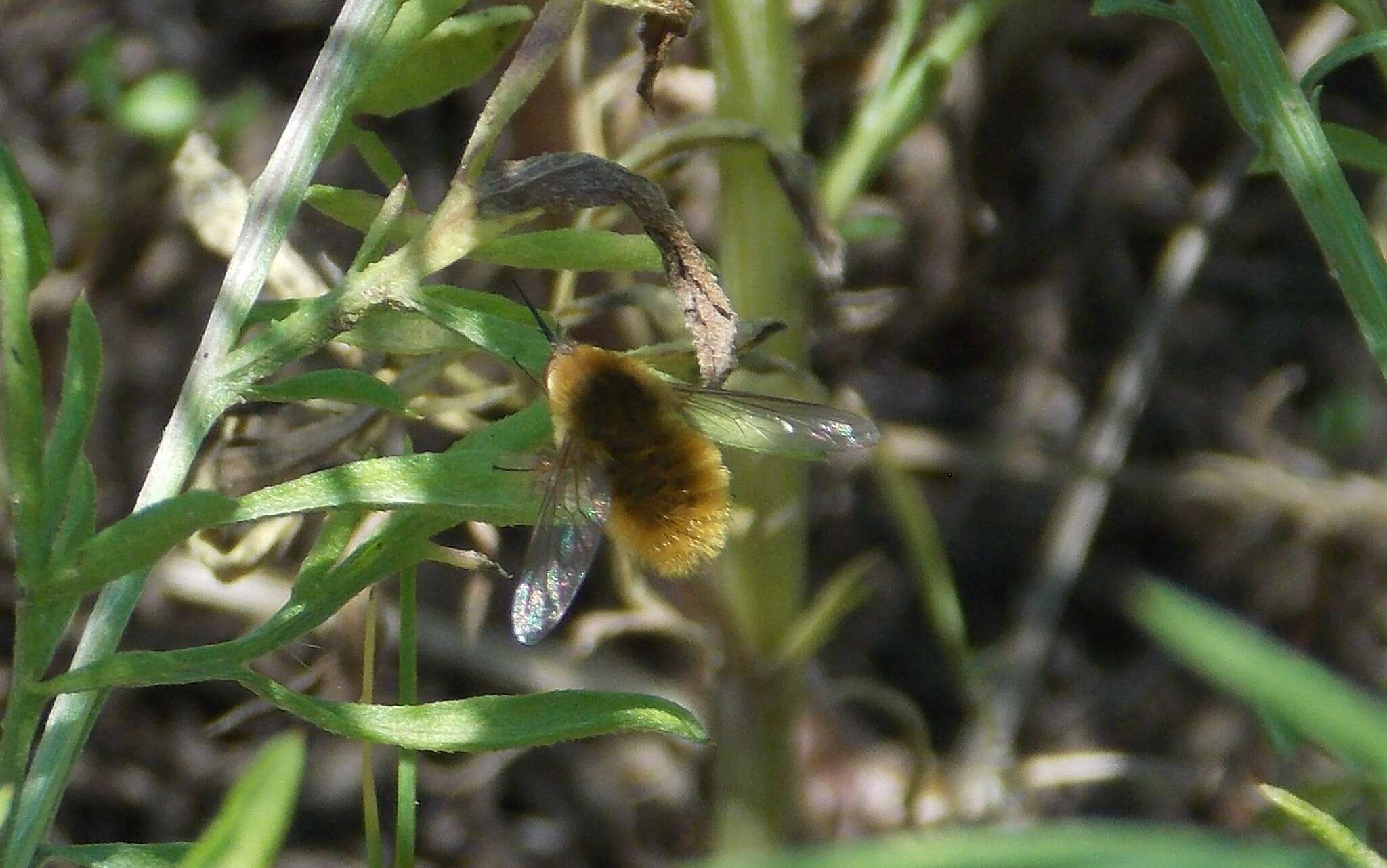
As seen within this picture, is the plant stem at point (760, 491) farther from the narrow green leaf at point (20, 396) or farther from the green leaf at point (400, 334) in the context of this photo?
the narrow green leaf at point (20, 396)

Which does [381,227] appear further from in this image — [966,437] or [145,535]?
[966,437]

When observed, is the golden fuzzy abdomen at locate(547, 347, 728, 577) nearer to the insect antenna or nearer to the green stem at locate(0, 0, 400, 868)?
the insect antenna

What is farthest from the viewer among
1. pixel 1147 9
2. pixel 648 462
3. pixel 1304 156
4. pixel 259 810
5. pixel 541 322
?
pixel 648 462

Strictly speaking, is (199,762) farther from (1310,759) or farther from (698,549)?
(1310,759)

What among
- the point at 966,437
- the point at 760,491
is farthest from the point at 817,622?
the point at 966,437

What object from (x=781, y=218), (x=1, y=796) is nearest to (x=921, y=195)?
(x=781, y=218)

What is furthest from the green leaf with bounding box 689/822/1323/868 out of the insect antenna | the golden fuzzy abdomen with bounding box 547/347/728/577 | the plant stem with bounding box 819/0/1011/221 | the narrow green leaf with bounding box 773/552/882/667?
the narrow green leaf with bounding box 773/552/882/667
